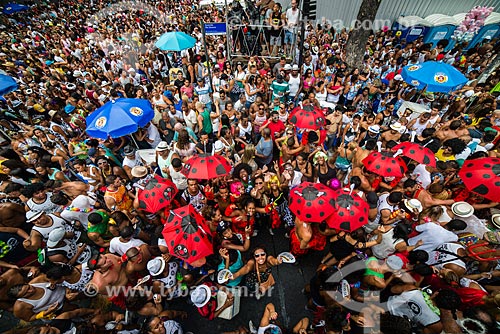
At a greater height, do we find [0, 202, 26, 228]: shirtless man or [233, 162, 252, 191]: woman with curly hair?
[233, 162, 252, 191]: woman with curly hair

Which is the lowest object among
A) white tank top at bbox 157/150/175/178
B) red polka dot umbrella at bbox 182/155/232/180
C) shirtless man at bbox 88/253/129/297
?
shirtless man at bbox 88/253/129/297

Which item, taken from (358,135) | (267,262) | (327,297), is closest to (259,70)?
(358,135)

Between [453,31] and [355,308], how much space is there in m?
17.3

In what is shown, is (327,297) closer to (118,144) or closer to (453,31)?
(118,144)

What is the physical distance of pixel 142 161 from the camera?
5.78 metres

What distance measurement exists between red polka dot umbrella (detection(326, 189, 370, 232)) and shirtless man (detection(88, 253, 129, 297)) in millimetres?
3557

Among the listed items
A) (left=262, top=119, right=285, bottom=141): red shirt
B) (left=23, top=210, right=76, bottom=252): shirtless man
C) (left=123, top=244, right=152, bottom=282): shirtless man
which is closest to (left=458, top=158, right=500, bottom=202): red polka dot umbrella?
(left=262, top=119, right=285, bottom=141): red shirt

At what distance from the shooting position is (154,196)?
4160mm

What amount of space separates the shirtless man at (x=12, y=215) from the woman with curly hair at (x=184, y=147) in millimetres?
3285

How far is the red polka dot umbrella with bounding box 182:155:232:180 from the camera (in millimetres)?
4309

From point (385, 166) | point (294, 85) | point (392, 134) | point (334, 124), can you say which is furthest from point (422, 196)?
point (294, 85)

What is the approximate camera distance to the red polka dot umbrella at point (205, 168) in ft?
14.1

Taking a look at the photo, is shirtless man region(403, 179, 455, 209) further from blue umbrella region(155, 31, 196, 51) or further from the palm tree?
the palm tree

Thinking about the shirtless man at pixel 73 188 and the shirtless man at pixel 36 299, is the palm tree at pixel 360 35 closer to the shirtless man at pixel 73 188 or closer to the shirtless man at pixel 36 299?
the shirtless man at pixel 73 188
